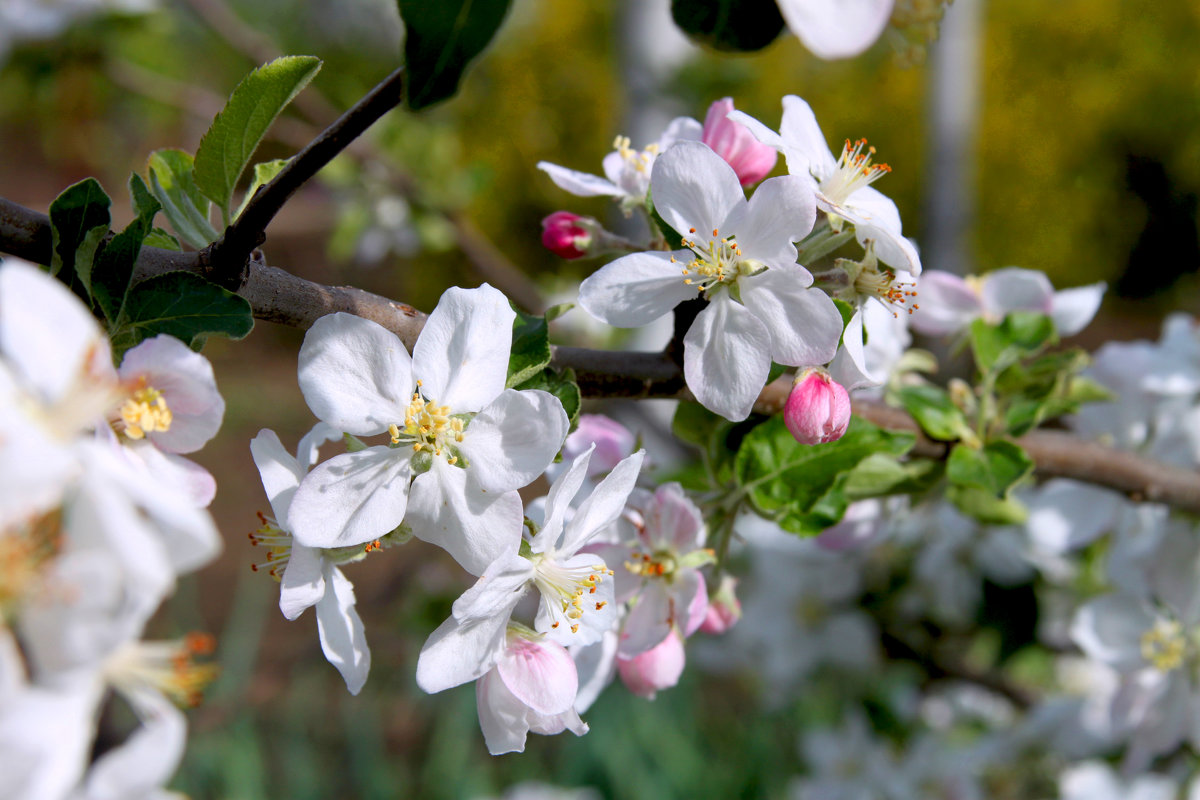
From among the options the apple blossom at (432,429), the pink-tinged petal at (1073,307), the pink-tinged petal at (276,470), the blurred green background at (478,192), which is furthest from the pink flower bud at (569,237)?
the blurred green background at (478,192)

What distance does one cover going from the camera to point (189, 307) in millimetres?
459

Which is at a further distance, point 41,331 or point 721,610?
point 721,610

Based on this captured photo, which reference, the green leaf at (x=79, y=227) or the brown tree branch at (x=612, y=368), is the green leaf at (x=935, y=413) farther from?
the green leaf at (x=79, y=227)

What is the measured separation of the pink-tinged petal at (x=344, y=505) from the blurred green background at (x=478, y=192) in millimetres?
1235

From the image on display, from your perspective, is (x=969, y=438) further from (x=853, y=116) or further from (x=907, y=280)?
(x=853, y=116)

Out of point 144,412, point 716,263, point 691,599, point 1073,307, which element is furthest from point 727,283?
point 1073,307

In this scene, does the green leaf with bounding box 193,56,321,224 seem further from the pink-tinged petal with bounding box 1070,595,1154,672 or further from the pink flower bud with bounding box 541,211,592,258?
the pink-tinged petal with bounding box 1070,595,1154,672

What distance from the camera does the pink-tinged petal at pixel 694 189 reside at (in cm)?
52

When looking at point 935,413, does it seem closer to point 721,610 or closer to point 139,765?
point 721,610

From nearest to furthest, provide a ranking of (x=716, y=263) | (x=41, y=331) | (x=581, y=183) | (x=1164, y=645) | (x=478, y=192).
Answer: (x=41, y=331) → (x=716, y=263) → (x=581, y=183) → (x=1164, y=645) → (x=478, y=192)

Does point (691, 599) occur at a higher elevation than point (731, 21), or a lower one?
lower

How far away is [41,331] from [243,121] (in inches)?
8.1

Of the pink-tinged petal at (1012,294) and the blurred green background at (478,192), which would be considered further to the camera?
the blurred green background at (478,192)

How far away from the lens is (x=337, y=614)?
526 mm
